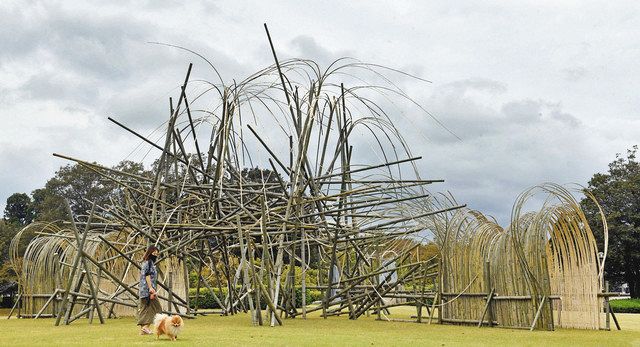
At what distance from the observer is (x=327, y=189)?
14.7 metres

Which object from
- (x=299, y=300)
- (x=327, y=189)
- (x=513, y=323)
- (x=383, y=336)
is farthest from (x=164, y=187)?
(x=299, y=300)

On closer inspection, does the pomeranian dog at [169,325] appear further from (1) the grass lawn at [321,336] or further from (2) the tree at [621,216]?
(2) the tree at [621,216]

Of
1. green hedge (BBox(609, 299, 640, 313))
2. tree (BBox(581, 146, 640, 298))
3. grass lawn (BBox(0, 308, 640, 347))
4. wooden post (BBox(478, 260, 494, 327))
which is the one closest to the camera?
grass lawn (BBox(0, 308, 640, 347))

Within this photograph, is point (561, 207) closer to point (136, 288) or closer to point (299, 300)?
point (136, 288)

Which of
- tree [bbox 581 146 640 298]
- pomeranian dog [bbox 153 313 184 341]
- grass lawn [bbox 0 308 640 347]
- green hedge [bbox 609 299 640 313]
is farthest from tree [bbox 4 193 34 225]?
pomeranian dog [bbox 153 313 184 341]

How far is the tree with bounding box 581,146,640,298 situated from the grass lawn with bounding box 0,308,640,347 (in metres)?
29.1

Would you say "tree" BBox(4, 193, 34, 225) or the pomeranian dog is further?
"tree" BBox(4, 193, 34, 225)

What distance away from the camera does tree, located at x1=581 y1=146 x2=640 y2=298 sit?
38781 mm

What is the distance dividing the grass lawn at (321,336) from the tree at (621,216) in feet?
95.6

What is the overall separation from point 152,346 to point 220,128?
5742 millimetres

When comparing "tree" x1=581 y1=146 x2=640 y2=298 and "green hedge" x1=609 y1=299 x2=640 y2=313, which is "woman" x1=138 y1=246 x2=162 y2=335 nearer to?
"green hedge" x1=609 y1=299 x2=640 y2=313

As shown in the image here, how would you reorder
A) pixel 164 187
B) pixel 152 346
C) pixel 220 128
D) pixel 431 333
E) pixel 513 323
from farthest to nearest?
pixel 164 187 → pixel 220 128 → pixel 513 323 → pixel 431 333 → pixel 152 346

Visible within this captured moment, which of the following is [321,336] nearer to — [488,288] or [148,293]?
[148,293]

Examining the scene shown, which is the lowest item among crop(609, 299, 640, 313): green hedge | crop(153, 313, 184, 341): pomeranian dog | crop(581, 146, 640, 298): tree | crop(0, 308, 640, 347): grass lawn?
crop(0, 308, 640, 347): grass lawn
